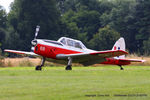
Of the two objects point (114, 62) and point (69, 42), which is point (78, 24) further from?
point (69, 42)

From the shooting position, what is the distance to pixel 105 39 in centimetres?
6438

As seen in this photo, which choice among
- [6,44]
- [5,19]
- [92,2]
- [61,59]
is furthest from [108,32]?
[61,59]

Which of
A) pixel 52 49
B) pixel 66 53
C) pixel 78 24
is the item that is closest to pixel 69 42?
pixel 66 53

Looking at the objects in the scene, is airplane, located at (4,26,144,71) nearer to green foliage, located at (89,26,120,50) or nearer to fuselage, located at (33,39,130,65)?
→ fuselage, located at (33,39,130,65)

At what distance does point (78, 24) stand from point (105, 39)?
53.3ft

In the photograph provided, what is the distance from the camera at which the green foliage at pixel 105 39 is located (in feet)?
207

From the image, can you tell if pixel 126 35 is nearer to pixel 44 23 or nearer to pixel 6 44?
pixel 44 23

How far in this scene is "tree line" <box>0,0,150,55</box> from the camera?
206ft

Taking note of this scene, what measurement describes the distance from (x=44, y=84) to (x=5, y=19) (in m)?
62.0

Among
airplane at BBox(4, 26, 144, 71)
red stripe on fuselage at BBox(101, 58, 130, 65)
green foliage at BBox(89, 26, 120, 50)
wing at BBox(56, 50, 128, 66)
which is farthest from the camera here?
green foliage at BBox(89, 26, 120, 50)

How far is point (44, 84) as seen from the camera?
12414mm

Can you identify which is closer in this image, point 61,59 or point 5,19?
point 61,59

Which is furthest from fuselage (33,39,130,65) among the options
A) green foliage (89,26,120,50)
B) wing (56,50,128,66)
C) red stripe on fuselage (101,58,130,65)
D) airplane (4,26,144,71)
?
green foliage (89,26,120,50)

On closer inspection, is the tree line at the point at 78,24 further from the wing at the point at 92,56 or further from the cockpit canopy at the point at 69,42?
the cockpit canopy at the point at 69,42
